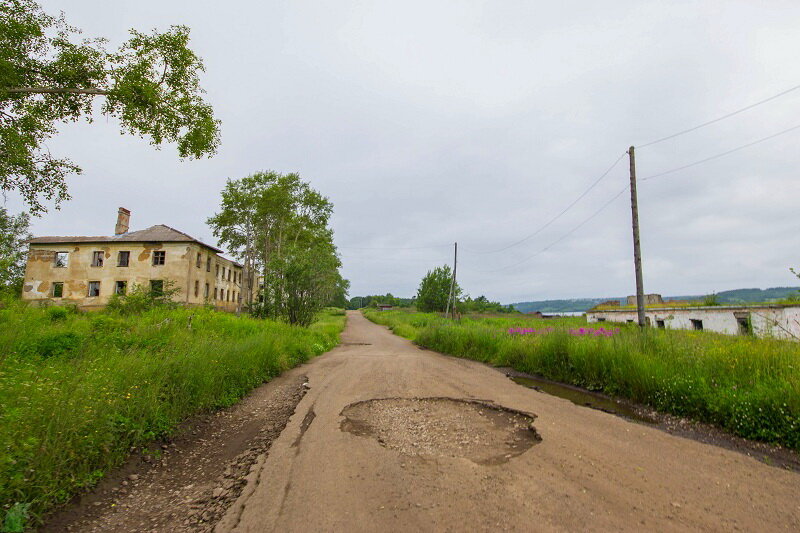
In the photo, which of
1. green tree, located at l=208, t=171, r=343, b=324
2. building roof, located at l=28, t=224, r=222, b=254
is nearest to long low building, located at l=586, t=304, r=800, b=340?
green tree, located at l=208, t=171, r=343, b=324

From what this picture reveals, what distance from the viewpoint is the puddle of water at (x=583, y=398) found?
5168 mm

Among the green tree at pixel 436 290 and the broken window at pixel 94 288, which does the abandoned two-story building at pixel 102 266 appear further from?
the green tree at pixel 436 290

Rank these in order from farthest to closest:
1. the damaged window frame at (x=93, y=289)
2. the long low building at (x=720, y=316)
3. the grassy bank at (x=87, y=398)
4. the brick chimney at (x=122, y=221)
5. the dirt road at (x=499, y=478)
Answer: the brick chimney at (x=122, y=221), the damaged window frame at (x=93, y=289), the long low building at (x=720, y=316), the grassy bank at (x=87, y=398), the dirt road at (x=499, y=478)

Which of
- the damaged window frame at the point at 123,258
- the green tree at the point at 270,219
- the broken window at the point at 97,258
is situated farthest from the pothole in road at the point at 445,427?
the broken window at the point at 97,258

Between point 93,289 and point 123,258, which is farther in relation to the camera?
point 123,258

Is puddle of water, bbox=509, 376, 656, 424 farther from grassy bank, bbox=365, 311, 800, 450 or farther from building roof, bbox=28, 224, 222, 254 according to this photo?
building roof, bbox=28, 224, 222, 254

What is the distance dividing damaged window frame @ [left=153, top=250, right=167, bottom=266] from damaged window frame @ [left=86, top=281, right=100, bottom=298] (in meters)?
5.08

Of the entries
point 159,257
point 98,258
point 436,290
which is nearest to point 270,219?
point 159,257

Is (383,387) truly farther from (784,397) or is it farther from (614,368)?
(784,397)

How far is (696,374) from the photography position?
5.22 meters

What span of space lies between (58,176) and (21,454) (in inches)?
343

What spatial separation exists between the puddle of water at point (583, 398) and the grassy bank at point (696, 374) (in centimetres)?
30

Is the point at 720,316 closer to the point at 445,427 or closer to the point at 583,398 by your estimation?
the point at 583,398

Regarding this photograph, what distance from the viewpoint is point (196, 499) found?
3.01 metres
